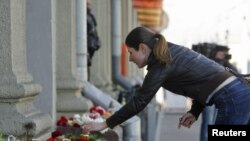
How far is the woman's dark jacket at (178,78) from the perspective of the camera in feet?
19.7

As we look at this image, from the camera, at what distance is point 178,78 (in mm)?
6055

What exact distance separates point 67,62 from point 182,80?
553 cm

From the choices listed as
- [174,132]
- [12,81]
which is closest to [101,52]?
[174,132]

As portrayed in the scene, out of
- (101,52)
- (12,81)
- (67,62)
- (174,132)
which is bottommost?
(174,132)

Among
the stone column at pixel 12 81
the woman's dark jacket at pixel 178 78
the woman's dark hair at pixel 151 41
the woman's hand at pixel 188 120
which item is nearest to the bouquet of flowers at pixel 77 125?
the stone column at pixel 12 81

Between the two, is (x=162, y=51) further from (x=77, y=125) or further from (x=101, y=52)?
(x=101, y=52)

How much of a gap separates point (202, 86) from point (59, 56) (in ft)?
18.4

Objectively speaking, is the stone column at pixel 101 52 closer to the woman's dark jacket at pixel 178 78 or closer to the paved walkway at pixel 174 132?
the paved walkway at pixel 174 132

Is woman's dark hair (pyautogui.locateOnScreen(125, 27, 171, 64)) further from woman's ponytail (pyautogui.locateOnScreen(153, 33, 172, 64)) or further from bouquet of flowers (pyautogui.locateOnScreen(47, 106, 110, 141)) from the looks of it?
bouquet of flowers (pyautogui.locateOnScreen(47, 106, 110, 141))

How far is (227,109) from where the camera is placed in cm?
607

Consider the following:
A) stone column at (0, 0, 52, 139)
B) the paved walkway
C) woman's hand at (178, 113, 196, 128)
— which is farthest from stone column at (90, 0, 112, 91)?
woman's hand at (178, 113, 196, 128)

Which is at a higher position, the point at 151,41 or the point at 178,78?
the point at 151,41

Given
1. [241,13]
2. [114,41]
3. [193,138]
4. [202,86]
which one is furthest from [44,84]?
[241,13]

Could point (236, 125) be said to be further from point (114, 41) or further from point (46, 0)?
point (114, 41)
